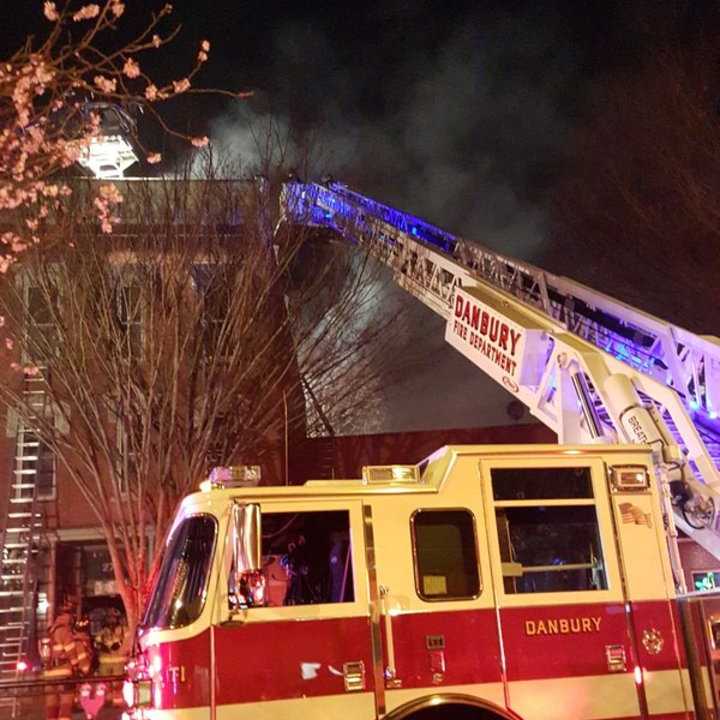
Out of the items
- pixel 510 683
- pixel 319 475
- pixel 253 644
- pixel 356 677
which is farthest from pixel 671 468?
pixel 319 475

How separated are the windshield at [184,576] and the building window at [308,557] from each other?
33cm

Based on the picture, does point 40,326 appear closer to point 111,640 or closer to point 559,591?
point 111,640

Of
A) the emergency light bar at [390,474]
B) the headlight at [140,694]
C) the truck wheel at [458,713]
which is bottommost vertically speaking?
the truck wheel at [458,713]

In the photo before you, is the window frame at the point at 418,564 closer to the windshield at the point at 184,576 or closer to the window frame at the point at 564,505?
the window frame at the point at 564,505

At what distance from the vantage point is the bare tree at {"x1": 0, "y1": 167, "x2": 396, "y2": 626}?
953 cm

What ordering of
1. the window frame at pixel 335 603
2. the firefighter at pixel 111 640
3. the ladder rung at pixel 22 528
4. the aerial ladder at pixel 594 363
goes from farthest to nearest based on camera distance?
the ladder rung at pixel 22 528, the firefighter at pixel 111 640, the aerial ladder at pixel 594 363, the window frame at pixel 335 603

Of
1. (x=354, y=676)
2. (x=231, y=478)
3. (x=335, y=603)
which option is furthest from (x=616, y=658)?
(x=231, y=478)

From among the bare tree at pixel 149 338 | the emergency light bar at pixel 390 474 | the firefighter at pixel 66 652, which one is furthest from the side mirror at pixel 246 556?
the firefighter at pixel 66 652

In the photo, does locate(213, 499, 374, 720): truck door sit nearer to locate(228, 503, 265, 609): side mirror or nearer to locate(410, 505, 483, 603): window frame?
locate(228, 503, 265, 609): side mirror

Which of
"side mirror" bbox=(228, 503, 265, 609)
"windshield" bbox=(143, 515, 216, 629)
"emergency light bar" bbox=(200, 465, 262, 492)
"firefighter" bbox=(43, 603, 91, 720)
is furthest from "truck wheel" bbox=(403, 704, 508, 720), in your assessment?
"firefighter" bbox=(43, 603, 91, 720)

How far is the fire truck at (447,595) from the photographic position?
427 cm

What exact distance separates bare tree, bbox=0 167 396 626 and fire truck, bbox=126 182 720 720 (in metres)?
5.06

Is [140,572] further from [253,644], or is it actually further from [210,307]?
[253,644]

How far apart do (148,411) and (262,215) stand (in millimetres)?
2769
